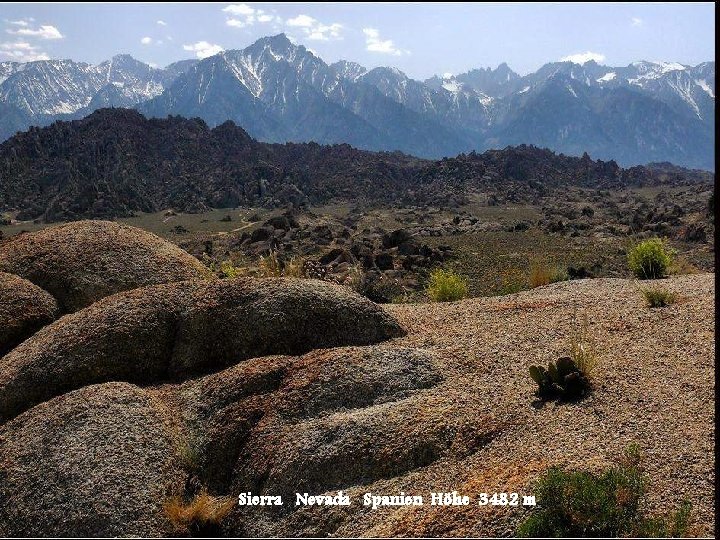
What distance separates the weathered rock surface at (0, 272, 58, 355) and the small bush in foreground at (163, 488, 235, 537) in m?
6.17

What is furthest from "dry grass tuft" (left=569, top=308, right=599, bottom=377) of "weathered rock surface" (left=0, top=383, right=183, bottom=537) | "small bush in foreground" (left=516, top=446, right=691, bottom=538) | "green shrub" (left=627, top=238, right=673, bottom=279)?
"green shrub" (left=627, top=238, right=673, bottom=279)

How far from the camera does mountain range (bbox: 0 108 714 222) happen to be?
111 metres

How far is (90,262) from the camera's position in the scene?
13461 mm

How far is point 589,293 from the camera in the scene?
1429cm

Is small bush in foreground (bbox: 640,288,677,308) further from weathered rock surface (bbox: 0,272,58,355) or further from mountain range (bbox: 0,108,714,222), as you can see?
mountain range (bbox: 0,108,714,222)

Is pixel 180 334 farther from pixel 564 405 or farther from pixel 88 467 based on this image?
pixel 564 405

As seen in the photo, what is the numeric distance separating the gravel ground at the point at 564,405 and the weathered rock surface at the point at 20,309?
23.2ft

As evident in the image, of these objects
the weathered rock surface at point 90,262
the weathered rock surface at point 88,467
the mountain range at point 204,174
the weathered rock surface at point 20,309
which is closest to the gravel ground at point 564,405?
the weathered rock surface at point 88,467

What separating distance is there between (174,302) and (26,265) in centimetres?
457

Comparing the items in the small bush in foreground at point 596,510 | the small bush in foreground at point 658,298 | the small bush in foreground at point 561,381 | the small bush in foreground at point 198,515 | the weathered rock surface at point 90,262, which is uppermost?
the weathered rock surface at point 90,262

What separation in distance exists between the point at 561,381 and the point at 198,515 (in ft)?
16.9

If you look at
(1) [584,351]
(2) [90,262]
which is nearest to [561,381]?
(1) [584,351]

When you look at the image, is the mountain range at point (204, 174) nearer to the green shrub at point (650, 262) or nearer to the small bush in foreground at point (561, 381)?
the green shrub at point (650, 262)

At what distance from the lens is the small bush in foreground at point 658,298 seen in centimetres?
1255
